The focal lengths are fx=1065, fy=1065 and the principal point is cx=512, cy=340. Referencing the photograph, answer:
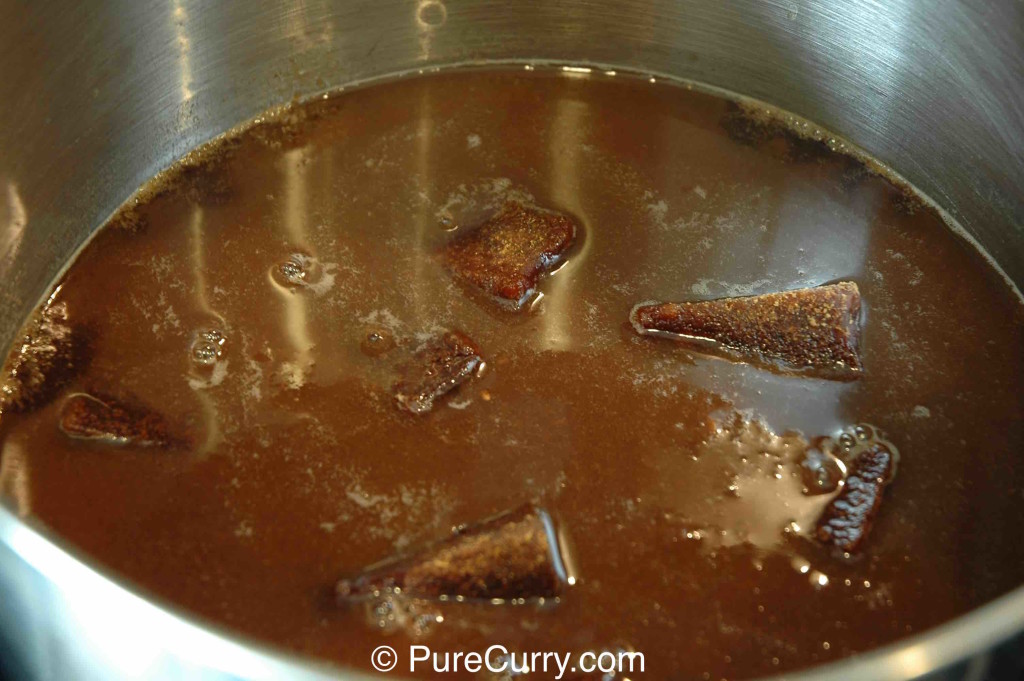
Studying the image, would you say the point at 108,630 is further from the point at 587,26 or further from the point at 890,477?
the point at 587,26

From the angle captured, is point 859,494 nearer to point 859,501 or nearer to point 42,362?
point 859,501

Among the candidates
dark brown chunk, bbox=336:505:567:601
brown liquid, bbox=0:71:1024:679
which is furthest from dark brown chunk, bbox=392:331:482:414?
dark brown chunk, bbox=336:505:567:601

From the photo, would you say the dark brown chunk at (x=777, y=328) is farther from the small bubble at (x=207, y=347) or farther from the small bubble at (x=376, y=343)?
the small bubble at (x=207, y=347)

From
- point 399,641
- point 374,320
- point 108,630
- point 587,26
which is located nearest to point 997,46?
point 587,26

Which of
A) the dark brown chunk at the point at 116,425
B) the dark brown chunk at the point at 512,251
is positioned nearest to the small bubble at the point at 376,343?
the dark brown chunk at the point at 512,251

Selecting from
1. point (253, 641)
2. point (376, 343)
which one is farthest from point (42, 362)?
point (253, 641)
